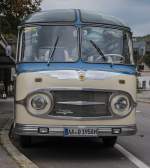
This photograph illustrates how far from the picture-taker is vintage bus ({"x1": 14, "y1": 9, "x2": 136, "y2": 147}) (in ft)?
39.9

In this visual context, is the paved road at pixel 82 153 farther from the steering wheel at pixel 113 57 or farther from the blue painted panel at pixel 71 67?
the steering wheel at pixel 113 57

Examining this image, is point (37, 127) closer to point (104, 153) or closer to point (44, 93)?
point (44, 93)

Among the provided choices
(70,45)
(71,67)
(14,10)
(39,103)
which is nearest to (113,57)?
(70,45)

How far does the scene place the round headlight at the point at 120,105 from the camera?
12328 mm

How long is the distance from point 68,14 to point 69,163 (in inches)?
128

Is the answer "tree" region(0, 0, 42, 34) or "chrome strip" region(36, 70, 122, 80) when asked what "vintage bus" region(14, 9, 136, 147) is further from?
"tree" region(0, 0, 42, 34)

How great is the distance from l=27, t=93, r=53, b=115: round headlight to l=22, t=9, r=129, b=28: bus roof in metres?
1.92

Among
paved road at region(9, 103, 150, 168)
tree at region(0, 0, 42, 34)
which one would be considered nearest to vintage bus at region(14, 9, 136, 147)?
paved road at region(9, 103, 150, 168)

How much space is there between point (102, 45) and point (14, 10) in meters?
15.6

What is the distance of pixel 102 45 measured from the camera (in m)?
13.3

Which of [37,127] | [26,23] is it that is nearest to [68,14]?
[26,23]

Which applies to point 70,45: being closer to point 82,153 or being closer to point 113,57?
point 113,57

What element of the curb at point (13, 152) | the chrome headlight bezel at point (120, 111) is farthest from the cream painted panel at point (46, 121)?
the curb at point (13, 152)

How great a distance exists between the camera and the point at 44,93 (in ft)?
39.9
